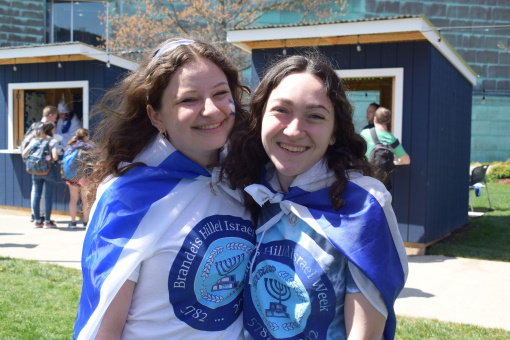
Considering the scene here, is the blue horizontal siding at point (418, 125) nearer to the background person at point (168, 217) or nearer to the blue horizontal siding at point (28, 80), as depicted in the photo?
the blue horizontal siding at point (28, 80)

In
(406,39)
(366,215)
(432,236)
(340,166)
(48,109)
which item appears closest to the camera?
(366,215)

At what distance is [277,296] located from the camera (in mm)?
1665

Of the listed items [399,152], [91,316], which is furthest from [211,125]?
[399,152]

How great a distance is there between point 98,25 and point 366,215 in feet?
67.7

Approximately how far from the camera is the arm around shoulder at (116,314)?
1595 millimetres

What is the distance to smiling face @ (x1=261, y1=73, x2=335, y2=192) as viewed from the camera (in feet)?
5.58

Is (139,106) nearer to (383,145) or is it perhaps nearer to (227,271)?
(227,271)

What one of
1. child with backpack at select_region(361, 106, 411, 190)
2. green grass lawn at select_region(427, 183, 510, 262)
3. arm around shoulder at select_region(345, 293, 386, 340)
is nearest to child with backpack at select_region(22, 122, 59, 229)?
child with backpack at select_region(361, 106, 411, 190)

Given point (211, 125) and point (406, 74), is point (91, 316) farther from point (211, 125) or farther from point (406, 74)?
point (406, 74)

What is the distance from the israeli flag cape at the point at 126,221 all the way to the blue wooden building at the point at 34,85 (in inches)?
314

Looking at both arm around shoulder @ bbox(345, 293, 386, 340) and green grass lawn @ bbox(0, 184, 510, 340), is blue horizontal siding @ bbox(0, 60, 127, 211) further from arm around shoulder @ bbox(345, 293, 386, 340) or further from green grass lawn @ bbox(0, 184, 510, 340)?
arm around shoulder @ bbox(345, 293, 386, 340)

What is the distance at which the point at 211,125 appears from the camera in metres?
1.80

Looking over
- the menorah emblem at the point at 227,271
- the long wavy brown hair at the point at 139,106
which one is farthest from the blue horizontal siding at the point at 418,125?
the menorah emblem at the point at 227,271

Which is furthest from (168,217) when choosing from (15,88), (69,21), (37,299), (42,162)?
(69,21)
